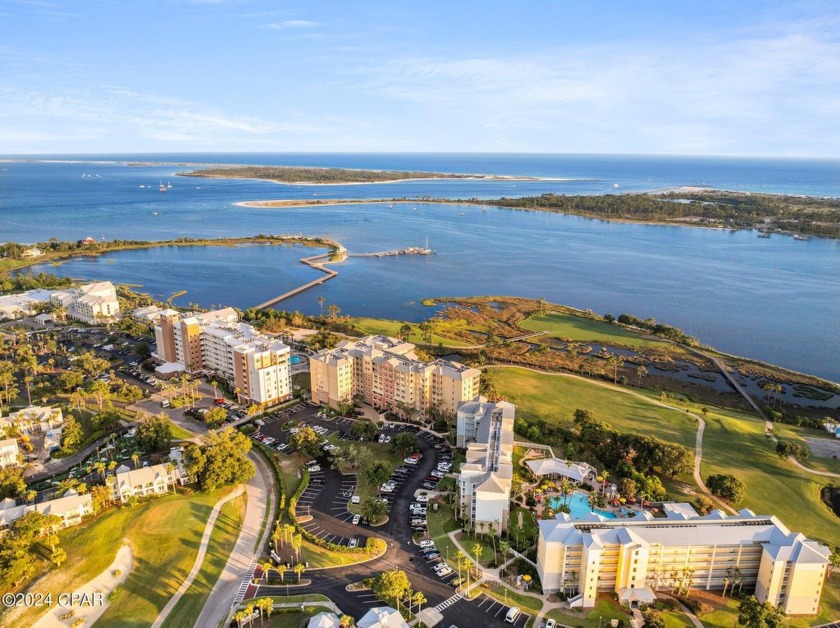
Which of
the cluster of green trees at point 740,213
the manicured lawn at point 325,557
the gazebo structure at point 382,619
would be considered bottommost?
the manicured lawn at point 325,557

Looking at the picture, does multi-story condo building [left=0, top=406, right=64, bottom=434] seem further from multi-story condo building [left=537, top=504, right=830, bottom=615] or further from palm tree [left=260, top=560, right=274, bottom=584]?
multi-story condo building [left=537, top=504, right=830, bottom=615]

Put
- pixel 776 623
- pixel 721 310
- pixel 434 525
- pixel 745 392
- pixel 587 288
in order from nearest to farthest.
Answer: pixel 776 623 → pixel 434 525 → pixel 745 392 → pixel 721 310 → pixel 587 288

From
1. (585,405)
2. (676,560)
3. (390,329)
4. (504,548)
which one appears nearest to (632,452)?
(585,405)

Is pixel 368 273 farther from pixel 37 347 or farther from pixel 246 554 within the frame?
pixel 246 554

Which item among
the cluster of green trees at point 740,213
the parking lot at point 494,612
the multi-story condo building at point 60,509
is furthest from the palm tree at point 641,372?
the cluster of green trees at point 740,213

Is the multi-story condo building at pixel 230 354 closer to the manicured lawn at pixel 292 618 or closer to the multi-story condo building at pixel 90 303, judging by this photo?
the multi-story condo building at pixel 90 303

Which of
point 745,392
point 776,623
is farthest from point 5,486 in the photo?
point 745,392

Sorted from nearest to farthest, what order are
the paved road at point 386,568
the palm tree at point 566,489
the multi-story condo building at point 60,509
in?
the paved road at point 386,568
the multi-story condo building at point 60,509
the palm tree at point 566,489
